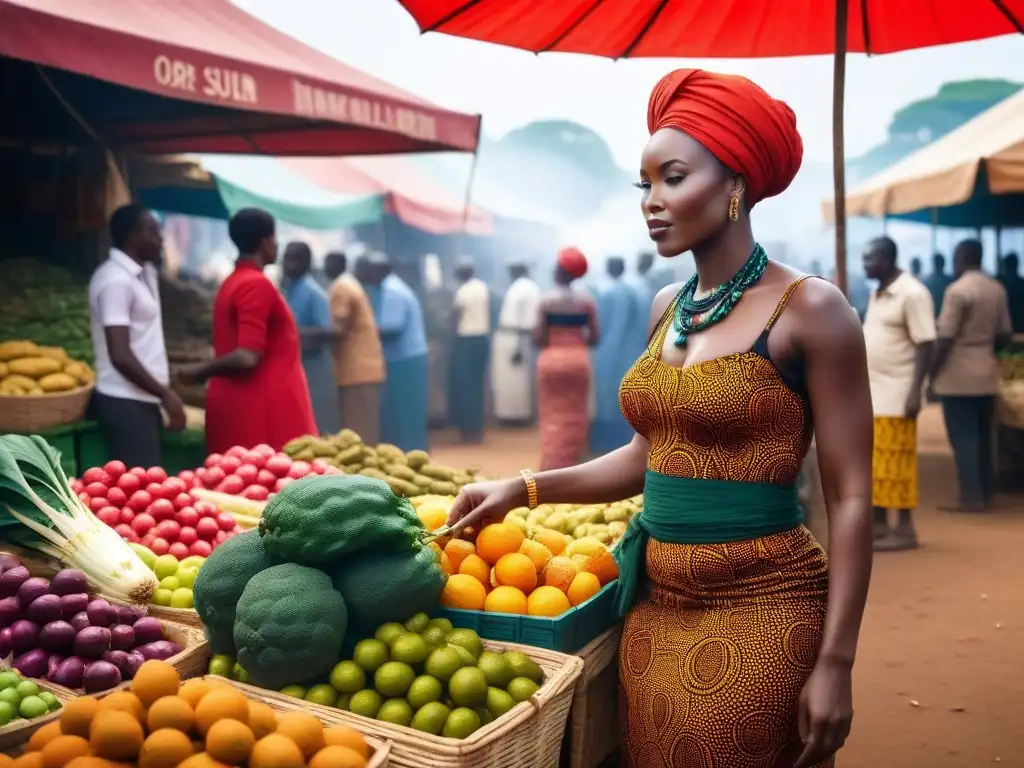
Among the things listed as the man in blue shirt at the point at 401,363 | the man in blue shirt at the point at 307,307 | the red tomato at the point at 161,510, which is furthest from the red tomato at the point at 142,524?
the man in blue shirt at the point at 401,363

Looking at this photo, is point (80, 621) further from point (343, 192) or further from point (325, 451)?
point (343, 192)

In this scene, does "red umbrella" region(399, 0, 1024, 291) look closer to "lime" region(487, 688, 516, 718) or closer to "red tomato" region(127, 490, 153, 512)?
"red tomato" region(127, 490, 153, 512)

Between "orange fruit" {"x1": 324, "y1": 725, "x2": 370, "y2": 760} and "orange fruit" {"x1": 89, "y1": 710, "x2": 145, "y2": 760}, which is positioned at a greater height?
"orange fruit" {"x1": 89, "y1": 710, "x2": 145, "y2": 760}

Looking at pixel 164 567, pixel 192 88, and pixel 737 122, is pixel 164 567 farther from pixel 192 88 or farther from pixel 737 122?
pixel 192 88

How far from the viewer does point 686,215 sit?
2.07 m

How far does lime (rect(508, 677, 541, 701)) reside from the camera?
6.98 feet

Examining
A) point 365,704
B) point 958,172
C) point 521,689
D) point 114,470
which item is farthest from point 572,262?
point 365,704

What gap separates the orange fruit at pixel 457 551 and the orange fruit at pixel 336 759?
0.81 metres

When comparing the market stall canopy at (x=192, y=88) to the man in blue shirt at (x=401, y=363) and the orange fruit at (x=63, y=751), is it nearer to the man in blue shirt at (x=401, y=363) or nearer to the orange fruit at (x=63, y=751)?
the man in blue shirt at (x=401, y=363)

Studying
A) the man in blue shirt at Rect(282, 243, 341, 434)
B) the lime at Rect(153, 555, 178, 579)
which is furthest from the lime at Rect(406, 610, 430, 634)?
the man in blue shirt at Rect(282, 243, 341, 434)

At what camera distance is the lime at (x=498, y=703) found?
210cm

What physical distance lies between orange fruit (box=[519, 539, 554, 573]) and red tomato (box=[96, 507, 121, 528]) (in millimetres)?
1711

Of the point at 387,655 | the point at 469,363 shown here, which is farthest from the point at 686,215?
the point at 469,363

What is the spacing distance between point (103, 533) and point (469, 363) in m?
10.6
